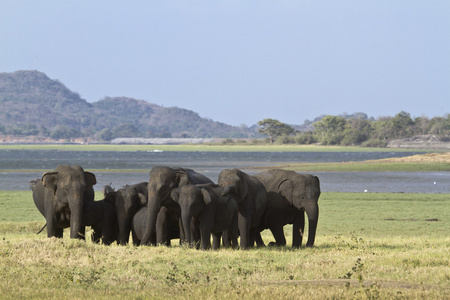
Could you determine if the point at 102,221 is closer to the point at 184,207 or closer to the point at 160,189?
the point at 160,189

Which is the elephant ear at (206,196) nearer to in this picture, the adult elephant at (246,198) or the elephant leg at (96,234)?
the adult elephant at (246,198)

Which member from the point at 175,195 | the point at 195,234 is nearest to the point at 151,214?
the point at 175,195

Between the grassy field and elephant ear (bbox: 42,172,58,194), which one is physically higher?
elephant ear (bbox: 42,172,58,194)

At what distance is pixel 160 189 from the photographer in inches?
603

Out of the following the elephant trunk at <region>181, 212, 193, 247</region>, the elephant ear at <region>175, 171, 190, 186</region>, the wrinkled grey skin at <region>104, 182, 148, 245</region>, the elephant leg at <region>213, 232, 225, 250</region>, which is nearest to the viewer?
the elephant trunk at <region>181, 212, 193, 247</region>

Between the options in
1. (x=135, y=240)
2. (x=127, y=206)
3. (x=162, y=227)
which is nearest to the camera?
(x=162, y=227)

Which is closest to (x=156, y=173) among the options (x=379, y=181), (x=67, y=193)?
(x=67, y=193)

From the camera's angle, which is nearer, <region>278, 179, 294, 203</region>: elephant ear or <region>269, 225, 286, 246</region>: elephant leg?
<region>278, 179, 294, 203</region>: elephant ear

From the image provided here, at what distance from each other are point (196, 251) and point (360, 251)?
3.49 meters

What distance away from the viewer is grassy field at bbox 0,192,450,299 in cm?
1058

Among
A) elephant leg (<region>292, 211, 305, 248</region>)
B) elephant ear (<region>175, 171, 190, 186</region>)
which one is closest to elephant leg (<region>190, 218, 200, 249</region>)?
elephant ear (<region>175, 171, 190, 186</region>)

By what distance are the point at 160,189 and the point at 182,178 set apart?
64 cm

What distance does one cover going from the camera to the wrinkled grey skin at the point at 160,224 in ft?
52.1

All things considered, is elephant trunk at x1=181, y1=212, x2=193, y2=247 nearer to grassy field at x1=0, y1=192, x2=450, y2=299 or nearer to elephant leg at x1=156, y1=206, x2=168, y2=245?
grassy field at x1=0, y1=192, x2=450, y2=299
